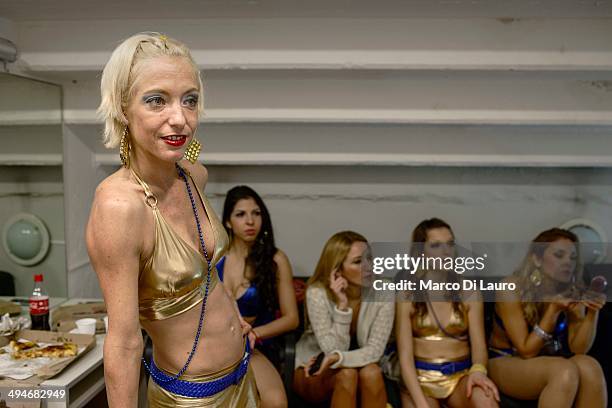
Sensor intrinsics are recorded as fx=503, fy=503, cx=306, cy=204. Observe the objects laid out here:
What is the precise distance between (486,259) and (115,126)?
7.51 feet

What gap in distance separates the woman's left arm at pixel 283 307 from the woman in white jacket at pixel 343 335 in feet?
0.29

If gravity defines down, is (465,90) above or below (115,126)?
above

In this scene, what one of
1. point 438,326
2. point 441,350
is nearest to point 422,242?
point 438,326

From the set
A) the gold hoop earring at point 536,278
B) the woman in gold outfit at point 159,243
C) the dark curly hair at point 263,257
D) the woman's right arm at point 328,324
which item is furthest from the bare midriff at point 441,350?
the woman in gold outfit at point 159,243

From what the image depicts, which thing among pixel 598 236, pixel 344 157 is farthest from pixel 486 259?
pixel 344 157

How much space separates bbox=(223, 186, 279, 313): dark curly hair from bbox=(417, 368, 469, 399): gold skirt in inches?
29.3

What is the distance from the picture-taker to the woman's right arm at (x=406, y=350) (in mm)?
2088

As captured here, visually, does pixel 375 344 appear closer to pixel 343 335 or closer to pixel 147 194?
pixel 343 335

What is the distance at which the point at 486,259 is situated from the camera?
2779mm

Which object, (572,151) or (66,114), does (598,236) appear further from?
(66,114)

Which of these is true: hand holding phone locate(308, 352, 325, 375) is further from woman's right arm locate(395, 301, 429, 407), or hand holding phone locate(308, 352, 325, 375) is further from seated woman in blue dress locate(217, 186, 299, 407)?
woman's right arm locate(395, 301, 429, 407)

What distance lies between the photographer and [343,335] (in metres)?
2.21

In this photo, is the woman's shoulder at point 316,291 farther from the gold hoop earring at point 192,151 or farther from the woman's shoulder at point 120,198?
the woman's shoulder at point 120,198

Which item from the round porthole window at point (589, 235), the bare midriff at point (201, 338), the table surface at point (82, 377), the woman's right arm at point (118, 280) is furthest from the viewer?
the round porthole window at point (589, 235)
